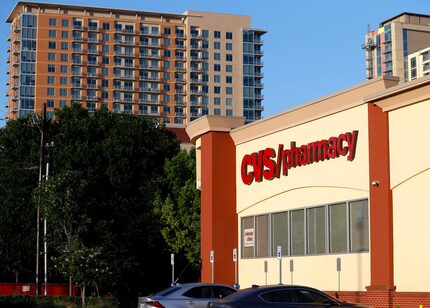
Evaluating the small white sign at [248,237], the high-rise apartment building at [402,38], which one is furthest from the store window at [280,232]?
the high-rise apartment building at [402,38]

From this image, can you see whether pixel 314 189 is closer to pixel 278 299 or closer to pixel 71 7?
pixel 278 299

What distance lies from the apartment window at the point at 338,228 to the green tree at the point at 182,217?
25.1 m

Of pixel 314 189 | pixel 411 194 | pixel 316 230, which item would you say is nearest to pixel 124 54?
pixel 314 189

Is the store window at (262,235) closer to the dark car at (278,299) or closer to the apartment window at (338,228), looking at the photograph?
the apartment window at (338,228)

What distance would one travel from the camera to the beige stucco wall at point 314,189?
31.7 metres

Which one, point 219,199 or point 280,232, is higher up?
point 219,199

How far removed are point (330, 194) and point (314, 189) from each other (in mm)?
1349

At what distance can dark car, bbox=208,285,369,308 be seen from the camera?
21.8m

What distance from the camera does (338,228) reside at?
109ft

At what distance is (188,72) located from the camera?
190750mm

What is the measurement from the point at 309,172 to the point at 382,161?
18.1ft

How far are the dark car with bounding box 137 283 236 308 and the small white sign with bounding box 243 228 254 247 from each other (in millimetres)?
12449

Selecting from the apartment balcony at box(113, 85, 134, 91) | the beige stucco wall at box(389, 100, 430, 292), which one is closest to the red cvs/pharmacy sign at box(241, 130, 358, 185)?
the beige stucco wall at box(389, 100, 430, 292)

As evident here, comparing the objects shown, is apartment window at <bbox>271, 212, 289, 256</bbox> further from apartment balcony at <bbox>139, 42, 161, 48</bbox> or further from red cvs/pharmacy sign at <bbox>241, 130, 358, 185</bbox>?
apartment balcony at <bbox>139, 42, 161, 48</bbox>
